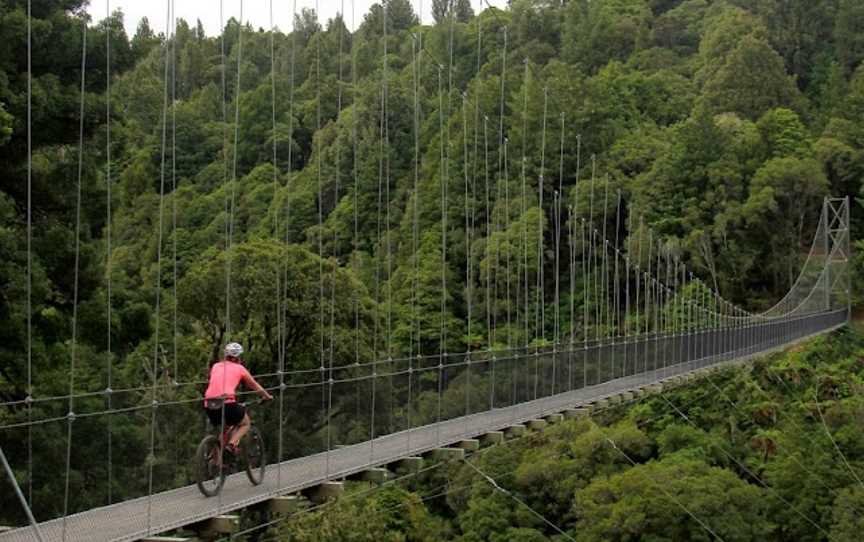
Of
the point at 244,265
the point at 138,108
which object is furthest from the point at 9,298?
the point at 138,108

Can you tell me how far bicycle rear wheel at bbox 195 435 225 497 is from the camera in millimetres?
7633

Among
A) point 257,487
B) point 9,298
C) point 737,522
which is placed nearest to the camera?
point 257,487

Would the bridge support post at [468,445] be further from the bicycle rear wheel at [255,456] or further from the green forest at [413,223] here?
the bicycle rear wheel at [255,456]

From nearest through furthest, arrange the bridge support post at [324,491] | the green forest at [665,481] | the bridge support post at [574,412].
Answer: the bridge support post at [324,491] < the bridge support post at [574,412] < the green forest at [665,481]

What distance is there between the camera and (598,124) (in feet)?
178

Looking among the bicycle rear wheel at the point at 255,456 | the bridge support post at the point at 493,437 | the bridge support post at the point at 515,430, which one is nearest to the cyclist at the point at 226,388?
the bicycle rear wheel at the point at 255,456

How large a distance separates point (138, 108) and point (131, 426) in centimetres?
2253

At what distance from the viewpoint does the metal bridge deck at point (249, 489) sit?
21.9 feet

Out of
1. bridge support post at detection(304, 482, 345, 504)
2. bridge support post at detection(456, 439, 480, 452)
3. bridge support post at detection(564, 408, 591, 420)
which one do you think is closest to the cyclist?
bridge support post at detection(304, 482, 345, 504)

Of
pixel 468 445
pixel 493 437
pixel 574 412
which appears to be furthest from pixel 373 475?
pixel 574 412

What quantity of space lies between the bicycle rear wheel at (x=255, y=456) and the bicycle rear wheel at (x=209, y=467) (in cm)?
33

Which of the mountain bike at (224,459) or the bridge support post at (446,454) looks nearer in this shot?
the mountain bike at (224,459)

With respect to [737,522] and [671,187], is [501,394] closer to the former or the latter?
[737,522]

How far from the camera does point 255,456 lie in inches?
325
